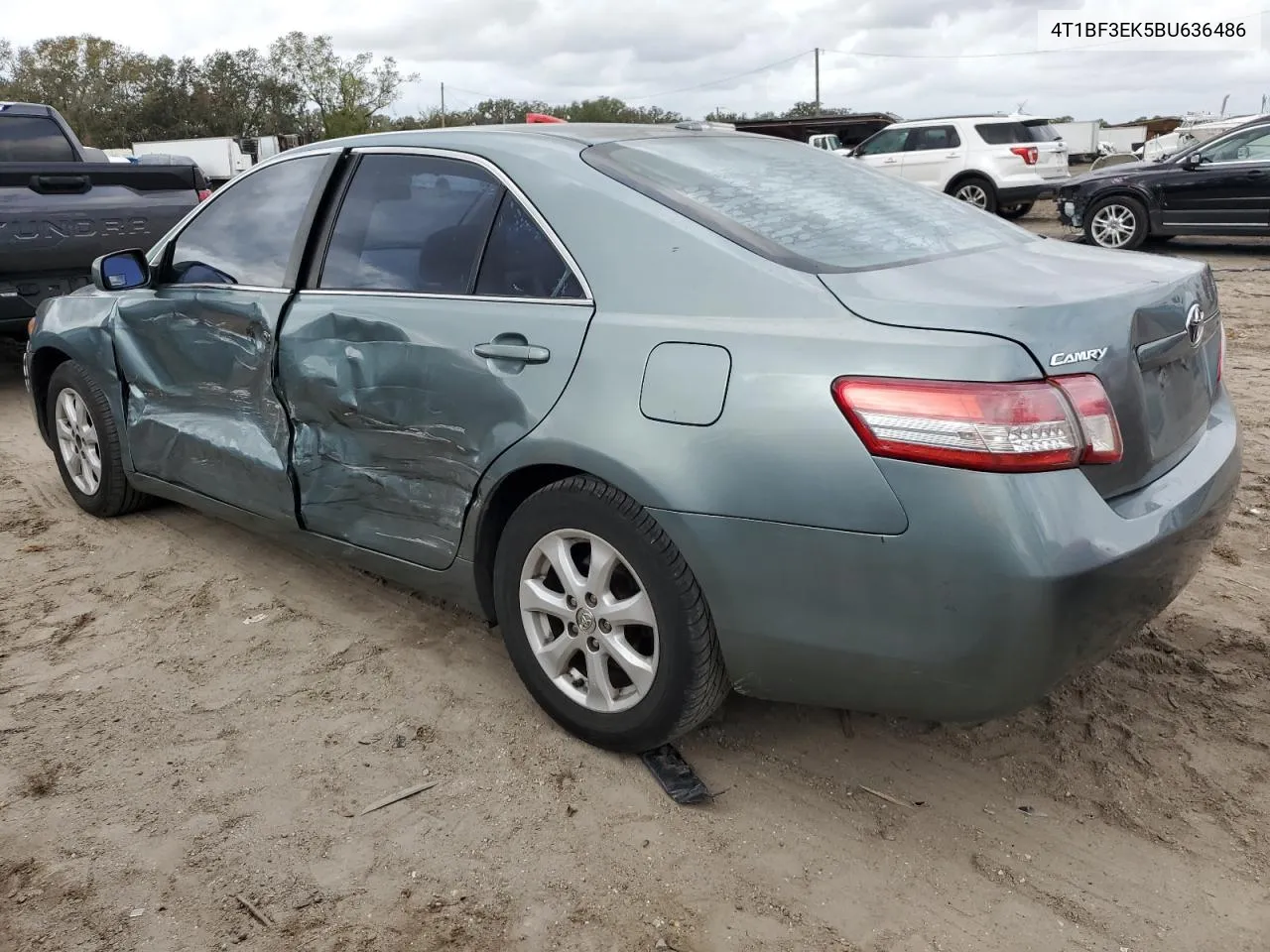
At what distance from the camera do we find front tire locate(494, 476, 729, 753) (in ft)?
7.72

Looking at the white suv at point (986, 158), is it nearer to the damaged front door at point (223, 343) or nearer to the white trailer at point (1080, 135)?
the damaged front door at point (223, 343)

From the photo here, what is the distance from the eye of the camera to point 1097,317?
2.12 meters

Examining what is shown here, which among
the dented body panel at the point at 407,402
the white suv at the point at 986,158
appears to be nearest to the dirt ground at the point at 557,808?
the dented body panel at the point at 407,402

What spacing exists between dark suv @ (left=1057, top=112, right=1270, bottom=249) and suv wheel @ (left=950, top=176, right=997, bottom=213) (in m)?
3.33

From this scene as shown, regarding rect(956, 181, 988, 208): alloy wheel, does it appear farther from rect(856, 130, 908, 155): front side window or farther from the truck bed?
the truck bed

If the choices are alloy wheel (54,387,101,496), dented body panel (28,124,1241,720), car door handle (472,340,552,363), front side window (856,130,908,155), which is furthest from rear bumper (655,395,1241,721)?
front side window (856,130,908,155)

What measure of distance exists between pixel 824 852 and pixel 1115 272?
1491 mm

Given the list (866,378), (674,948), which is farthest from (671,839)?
(866,378)

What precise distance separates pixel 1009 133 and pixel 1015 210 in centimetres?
130

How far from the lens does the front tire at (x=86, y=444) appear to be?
14.0 ft

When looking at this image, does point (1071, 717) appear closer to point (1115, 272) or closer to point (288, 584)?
point (1115, 272)

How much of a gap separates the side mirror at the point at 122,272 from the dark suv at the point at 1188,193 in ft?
36.5

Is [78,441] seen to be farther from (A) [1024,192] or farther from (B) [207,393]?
(A) [1024,192]

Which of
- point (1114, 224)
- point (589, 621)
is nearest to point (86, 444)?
point (589, 621)
